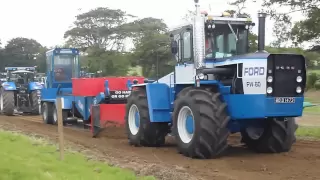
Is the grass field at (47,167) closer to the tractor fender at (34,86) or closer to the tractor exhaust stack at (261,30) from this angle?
the tractor exhaust stack at (261,30)

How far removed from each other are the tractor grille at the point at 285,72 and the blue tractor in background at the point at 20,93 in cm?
1662

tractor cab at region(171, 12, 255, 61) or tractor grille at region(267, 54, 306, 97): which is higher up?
tractor cab at region(171, 12, 255, 61)

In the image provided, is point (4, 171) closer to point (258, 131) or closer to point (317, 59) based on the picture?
point (258, 131)

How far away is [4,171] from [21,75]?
20731 mm

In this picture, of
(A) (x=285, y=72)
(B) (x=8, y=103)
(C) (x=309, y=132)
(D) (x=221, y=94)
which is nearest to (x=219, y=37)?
(D) (x=221, y=94)

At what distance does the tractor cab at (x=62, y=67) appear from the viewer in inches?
826

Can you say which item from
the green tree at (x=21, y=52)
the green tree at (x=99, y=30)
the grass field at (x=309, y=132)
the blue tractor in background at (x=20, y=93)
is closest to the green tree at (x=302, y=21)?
the grass field at (x=309, y=132)

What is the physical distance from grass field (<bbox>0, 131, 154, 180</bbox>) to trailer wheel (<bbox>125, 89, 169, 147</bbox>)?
9.62 feet

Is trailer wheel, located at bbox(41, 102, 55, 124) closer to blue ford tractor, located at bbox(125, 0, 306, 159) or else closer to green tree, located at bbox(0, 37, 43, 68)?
blue ford tractor, located at bbox(125, 0, 306, 159)

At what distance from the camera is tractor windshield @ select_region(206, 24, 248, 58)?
11.1 metres

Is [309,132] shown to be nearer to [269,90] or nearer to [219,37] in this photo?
[219,37]

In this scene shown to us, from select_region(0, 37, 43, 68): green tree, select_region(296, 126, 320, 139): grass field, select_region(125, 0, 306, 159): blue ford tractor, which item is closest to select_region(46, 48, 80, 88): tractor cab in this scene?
select_region(125, 0, 306, 159): blue ford tractor

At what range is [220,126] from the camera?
9805 millimetres

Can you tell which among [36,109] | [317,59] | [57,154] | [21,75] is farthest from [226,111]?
[317,59]
